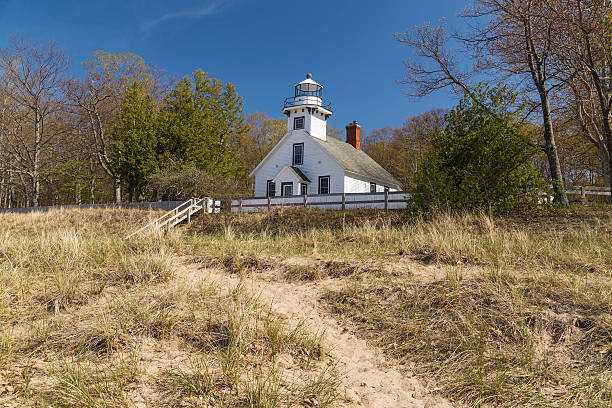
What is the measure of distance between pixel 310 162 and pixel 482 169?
17.1 meters

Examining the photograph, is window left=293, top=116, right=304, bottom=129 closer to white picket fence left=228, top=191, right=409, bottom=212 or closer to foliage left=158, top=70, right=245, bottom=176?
foliage left=158, top=70, right=245, bottom=176

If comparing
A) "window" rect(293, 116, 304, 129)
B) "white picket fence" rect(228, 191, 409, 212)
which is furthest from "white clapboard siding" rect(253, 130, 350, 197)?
"white picket fence" rect(228, 191, 409, 212)

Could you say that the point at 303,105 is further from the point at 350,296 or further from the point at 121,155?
the point at 350,296

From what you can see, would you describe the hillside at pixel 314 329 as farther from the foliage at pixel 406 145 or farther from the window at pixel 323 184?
the foliage at pixel 406 145

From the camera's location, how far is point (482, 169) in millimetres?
12125

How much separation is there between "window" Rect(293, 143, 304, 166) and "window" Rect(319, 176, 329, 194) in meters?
2.44

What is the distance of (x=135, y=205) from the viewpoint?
23.3 m

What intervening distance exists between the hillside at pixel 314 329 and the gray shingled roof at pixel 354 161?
801 inches

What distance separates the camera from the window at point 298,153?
2852cm

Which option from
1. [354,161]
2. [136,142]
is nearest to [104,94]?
[136,142]

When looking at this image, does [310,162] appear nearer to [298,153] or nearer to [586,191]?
[298,153]

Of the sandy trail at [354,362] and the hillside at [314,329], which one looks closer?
the hillside at [314,329]

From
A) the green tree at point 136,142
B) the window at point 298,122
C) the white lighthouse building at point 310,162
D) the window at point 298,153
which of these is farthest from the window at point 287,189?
the green tree at point 136,142

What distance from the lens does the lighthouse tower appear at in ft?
96.8
